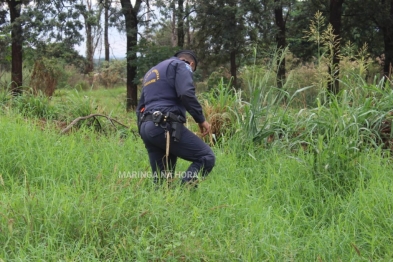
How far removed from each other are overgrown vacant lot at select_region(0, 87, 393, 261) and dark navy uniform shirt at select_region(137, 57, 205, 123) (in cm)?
71

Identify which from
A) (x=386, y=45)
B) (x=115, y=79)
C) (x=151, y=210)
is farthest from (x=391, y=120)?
(x=115, y=79)

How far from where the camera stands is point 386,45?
15.2 m

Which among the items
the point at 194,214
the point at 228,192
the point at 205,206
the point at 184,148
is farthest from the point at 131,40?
the point at 194,214

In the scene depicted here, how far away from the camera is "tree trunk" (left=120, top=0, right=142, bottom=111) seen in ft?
44.1

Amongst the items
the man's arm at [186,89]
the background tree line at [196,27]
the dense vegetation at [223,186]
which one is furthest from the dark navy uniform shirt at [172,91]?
the background tree line at [196,27]

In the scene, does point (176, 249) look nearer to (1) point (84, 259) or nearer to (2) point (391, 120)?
(1) point (84, 259)

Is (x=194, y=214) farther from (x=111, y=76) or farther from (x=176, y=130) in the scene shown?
(x=111, y=76)

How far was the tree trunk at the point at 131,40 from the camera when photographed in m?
13.4

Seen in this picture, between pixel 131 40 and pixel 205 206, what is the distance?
11.3 metres

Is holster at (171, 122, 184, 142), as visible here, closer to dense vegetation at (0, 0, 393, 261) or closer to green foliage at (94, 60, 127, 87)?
dense vegetation at (0, 0, 393, 261)

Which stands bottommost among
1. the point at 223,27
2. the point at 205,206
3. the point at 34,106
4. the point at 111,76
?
the point at 205,206

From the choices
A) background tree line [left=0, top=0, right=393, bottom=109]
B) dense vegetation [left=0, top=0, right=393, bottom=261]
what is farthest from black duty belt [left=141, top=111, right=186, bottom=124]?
background tree line [left=0, top=0, right=393, bottom=109]

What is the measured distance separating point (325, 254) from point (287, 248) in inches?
13.5

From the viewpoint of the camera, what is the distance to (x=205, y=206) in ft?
11.4
